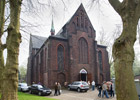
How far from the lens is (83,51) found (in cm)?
2895

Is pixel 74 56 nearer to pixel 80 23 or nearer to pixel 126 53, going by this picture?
pixel 80 23

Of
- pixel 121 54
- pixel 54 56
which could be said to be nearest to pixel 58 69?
pixel 54 56

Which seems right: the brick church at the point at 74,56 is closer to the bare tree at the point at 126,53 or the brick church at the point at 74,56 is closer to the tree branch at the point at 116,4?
the tree branch at the point at 116,4

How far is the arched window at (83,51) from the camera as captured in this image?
1117 inches

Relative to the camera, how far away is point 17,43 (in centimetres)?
540

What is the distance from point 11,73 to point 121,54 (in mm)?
3882

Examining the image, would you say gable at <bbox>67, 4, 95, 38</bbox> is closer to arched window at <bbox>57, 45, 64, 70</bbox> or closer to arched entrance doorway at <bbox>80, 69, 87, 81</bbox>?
arched window at <bbox>57, 45, 64, 70</bbox>

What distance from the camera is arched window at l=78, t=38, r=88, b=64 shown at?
28.4m

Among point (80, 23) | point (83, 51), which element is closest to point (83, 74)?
point (83, 51)

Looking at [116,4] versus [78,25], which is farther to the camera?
[78,25]

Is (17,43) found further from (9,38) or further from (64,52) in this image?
(64,52)

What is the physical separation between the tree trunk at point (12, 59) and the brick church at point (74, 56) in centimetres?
1969

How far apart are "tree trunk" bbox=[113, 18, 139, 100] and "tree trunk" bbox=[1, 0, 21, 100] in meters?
3.61

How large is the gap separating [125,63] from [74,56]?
23.7 metres
